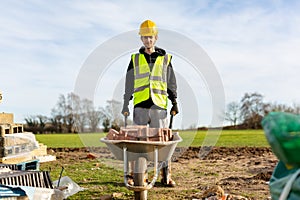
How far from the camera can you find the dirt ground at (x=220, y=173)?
6.09m

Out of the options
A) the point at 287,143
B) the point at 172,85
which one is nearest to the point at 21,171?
the point at 172,85

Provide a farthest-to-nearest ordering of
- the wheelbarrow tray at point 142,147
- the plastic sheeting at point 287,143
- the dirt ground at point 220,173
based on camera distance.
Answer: the dirt ground at point 220,173 → the wheelbarrow tray at point 142,147 → the plastic sheeting at point 287,143

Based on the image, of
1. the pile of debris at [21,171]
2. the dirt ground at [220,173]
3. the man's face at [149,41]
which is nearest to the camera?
the pile of debris at [21,171]

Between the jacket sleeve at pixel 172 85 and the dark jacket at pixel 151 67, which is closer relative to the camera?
the dark jacket at pixel 151 67

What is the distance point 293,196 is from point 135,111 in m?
3.73

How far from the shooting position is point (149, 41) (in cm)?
537

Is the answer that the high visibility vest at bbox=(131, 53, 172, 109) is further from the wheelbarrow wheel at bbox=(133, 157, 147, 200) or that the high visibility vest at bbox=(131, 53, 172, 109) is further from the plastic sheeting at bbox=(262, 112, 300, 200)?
the plastic sheeting at bbox=(262, 112, 300, 200)

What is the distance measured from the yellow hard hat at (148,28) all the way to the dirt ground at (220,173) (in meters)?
1.70

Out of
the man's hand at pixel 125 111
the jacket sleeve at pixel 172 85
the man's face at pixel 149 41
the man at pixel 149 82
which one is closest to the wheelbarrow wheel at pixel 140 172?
the man at pixel 149 82

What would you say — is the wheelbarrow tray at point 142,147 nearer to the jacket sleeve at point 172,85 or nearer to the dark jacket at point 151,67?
the dark jacket at point 151,67

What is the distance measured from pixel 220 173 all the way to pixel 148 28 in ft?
14.7

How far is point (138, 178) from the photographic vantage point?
4699 mm

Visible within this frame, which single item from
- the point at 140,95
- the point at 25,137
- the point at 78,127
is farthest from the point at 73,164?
the point at 140,95

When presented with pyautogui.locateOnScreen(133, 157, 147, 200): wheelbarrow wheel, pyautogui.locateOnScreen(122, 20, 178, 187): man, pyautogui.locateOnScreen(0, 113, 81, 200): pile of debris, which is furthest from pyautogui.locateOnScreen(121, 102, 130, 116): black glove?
pyautogui.locateOnScreen(0, 113, 81, 200): pile of debris
